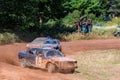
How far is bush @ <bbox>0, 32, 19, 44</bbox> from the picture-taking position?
40797 millimetres

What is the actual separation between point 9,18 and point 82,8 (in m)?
41.3

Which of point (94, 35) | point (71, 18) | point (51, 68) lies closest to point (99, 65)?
point (51, 68)

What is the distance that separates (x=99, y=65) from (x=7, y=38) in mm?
16092

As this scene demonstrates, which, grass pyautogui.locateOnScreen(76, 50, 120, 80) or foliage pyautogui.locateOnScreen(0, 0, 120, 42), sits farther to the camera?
foliage pyautogui.locateOnScreen(0, 0, 120, 42)

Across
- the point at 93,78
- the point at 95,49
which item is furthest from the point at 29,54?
the point at 95,49

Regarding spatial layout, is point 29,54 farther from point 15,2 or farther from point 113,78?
point 15,2

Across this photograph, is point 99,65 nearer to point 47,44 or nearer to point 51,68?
point 47,44

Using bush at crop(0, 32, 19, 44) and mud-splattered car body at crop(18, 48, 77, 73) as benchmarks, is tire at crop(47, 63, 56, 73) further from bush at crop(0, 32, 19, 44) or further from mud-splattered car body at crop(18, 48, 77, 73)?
bush at crop(0, 32, 19, 44)

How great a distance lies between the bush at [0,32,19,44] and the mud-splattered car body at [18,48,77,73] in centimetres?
1712

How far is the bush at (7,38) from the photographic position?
40.8 m

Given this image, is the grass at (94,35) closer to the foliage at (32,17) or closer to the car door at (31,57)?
the foliage at (32,17)

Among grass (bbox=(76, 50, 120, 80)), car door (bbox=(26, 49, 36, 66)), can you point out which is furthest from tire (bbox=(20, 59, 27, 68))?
grass (bbox=(76, 50, 120, 80))

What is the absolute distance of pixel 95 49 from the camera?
128 ft

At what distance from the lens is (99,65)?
92.2ft
